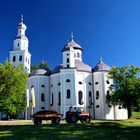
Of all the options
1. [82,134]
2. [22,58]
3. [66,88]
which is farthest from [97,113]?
[82,134]

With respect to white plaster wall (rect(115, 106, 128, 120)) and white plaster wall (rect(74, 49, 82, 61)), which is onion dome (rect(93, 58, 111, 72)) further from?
white plaster wall (rect(115, 106, 128, 120))

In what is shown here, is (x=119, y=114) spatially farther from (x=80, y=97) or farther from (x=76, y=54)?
(x=76, y=54)

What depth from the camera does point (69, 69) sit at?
2608 inches

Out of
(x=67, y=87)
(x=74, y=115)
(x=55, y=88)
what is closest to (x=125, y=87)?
(x=67, y=87)

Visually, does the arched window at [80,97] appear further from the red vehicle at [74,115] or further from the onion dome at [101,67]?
the red vehicle at [74,115]

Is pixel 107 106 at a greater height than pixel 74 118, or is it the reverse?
pixel 107 106

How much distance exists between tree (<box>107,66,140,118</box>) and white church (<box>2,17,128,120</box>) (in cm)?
341

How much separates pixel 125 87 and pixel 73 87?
37.1 ft

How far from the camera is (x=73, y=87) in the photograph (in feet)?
215

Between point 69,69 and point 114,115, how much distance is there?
13946mm

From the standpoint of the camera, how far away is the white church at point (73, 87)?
216 feet

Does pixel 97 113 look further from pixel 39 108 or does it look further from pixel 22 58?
pixel 22 58

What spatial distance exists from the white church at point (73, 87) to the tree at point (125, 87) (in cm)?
341

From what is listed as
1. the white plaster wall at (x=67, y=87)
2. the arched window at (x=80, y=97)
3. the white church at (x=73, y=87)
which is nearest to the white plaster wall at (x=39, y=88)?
the white church at (x=73, y=87)
